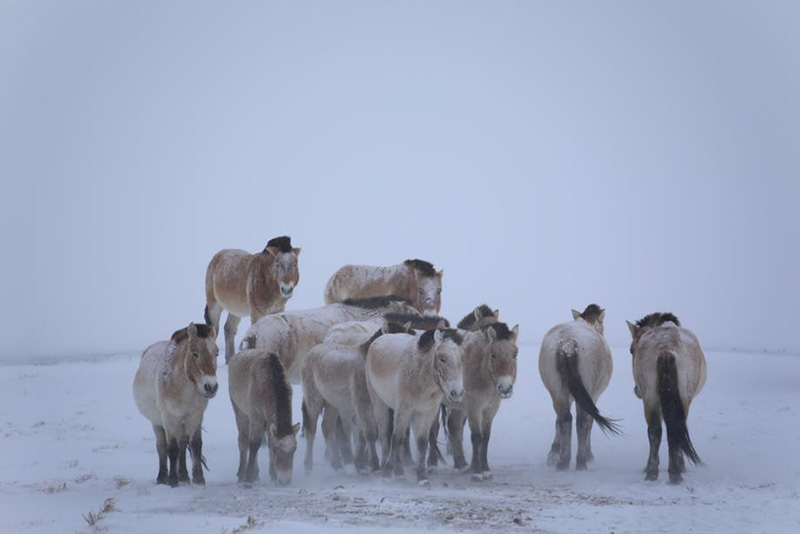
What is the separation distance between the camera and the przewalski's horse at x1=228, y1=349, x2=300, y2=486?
10320mm

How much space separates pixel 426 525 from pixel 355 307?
22.8ft

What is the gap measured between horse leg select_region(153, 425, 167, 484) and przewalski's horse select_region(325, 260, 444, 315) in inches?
242

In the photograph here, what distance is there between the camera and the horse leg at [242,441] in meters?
10.6

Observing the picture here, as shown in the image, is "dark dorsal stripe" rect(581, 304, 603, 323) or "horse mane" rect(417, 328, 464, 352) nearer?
"horse mane" rect(417, 328, 464, 352)

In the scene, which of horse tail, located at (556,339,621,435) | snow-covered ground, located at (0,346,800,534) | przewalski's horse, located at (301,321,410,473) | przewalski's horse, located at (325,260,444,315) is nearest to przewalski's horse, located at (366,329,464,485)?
przewalski's horse, located at (301,321,410,473)

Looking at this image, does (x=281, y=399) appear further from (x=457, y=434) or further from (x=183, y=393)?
(x=457, y=434)

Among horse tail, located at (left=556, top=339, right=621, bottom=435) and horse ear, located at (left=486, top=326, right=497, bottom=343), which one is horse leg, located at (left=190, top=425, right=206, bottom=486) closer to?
horse ear, located at (left=486, top=326, right=497, bottom=343)

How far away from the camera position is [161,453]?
10.2 meters

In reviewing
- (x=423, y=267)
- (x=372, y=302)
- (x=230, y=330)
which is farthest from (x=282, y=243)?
(x=230, y=330)

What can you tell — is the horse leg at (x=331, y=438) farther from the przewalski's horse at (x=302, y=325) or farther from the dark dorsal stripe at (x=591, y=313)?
the dark dorsal stripe at (x=591, y=313)

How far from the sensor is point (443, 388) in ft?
33.7

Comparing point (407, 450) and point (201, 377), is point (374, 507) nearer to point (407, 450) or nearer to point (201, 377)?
point (201, 377)

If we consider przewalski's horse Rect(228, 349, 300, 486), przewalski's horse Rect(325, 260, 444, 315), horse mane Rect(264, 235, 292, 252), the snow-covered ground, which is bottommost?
the snow-covered ground

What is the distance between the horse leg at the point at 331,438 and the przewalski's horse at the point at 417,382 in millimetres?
857
